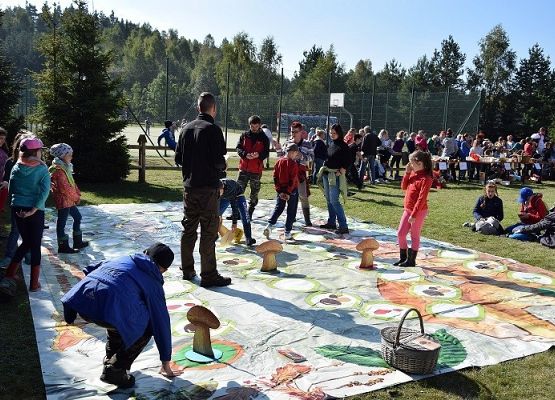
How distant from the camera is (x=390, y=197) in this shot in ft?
46.0

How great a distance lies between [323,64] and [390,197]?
52774mm

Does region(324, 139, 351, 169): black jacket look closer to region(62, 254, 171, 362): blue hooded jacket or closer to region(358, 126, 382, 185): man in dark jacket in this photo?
region(62, 254, 171, 362): blue hooded jacket

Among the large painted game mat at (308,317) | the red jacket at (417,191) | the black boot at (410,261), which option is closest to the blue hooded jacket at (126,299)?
the large painted game mat at (308,317)

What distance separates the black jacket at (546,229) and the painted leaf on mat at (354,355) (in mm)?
5578

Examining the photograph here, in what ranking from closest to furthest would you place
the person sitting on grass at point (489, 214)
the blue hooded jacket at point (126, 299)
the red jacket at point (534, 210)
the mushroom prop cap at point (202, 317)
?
the blue hooded jacket at point (126, 299)
the mushroom prop cap at point (202, 317)
the red jacket at point (534, 210)
the person sitting on grass at point (489, 214)

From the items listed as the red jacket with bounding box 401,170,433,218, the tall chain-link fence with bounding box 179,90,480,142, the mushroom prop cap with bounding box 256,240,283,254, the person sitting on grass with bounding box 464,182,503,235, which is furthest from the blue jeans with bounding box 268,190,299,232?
the tall chain-link fence with bounding box 179,90,480,142

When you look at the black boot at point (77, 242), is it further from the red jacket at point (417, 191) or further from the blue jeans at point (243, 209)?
the red jacket at point (417, 191)

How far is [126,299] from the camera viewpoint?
346cm

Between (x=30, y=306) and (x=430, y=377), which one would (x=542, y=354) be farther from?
(x=30, y=306)

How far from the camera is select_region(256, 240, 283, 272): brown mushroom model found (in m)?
6.76

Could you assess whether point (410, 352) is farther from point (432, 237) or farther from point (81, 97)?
point (81, 97)

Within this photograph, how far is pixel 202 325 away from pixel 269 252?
8.52ft

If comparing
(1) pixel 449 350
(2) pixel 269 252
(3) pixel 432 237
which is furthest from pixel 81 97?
(1) pixel 449 350

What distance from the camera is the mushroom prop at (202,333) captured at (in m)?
4.23
